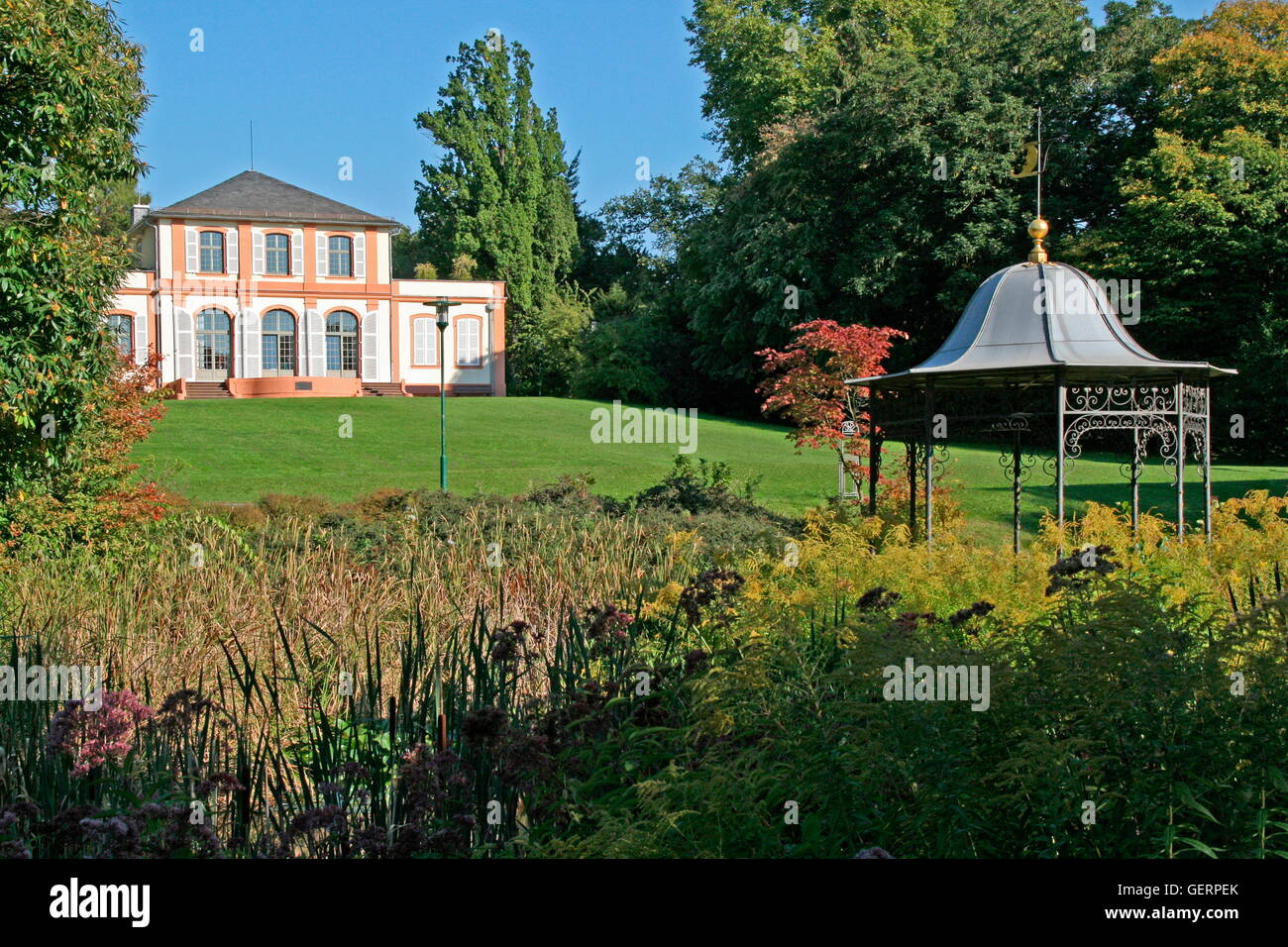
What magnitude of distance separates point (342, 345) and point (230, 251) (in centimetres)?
479

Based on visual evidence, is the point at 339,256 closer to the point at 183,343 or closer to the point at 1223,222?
the point at 183,343

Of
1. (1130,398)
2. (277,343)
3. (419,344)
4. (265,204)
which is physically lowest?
(1130,398)

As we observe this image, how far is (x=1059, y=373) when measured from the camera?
750 centimetres

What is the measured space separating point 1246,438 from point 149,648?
79.1 ft

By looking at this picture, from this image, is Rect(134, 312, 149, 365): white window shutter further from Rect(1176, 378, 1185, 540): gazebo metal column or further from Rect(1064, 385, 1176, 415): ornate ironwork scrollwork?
Rect(1176, 378, 1185, 540): gazebo metal column

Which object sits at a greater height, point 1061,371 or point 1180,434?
point 1061,371

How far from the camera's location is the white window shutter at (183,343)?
36031 millimetres

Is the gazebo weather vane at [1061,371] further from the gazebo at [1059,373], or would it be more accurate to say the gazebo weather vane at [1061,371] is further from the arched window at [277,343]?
the arched window at [277,343]

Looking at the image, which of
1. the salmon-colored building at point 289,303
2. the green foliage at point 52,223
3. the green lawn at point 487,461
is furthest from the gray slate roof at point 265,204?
the green foliage at point 52,223

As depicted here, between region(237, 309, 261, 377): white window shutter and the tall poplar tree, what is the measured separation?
353 inches

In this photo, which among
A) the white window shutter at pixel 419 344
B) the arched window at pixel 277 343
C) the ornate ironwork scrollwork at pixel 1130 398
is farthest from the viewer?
the white window shutter at pixel 419 344

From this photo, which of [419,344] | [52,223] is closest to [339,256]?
[419,344]

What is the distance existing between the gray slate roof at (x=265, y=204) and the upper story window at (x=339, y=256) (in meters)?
0.78
